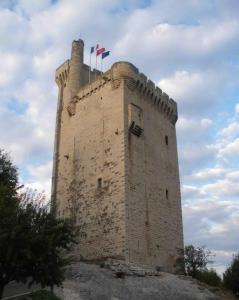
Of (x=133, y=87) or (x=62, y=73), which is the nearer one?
(x=133, y=87)

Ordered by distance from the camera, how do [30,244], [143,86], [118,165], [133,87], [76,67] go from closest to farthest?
[30,244]
[118,165]
[133,87]
[143,86]
[76,67]

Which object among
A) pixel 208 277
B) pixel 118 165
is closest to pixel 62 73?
pixel 118 165

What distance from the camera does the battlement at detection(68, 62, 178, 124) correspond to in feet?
90.5

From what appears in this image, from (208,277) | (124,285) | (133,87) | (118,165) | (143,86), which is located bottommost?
(124,285)

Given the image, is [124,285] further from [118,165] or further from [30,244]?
[118,165]

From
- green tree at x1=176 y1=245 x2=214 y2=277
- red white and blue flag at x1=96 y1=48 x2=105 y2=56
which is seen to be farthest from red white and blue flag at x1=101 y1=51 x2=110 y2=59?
A: green tree at x1=176 y1=245 x2=214 y2=277

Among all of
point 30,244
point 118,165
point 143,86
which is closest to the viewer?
point 30,244

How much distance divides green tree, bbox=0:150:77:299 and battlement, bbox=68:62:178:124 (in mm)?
13793

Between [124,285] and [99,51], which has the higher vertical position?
[99,51]

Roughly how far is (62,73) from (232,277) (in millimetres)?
19164

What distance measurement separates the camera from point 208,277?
1000 inches

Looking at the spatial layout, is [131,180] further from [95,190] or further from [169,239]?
[169,239]

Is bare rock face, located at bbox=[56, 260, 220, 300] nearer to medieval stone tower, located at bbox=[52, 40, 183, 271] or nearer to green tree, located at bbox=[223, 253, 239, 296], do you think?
medieval stone tower, located at bbox=[52, 40, 183, 271]

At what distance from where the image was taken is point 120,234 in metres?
23.2
